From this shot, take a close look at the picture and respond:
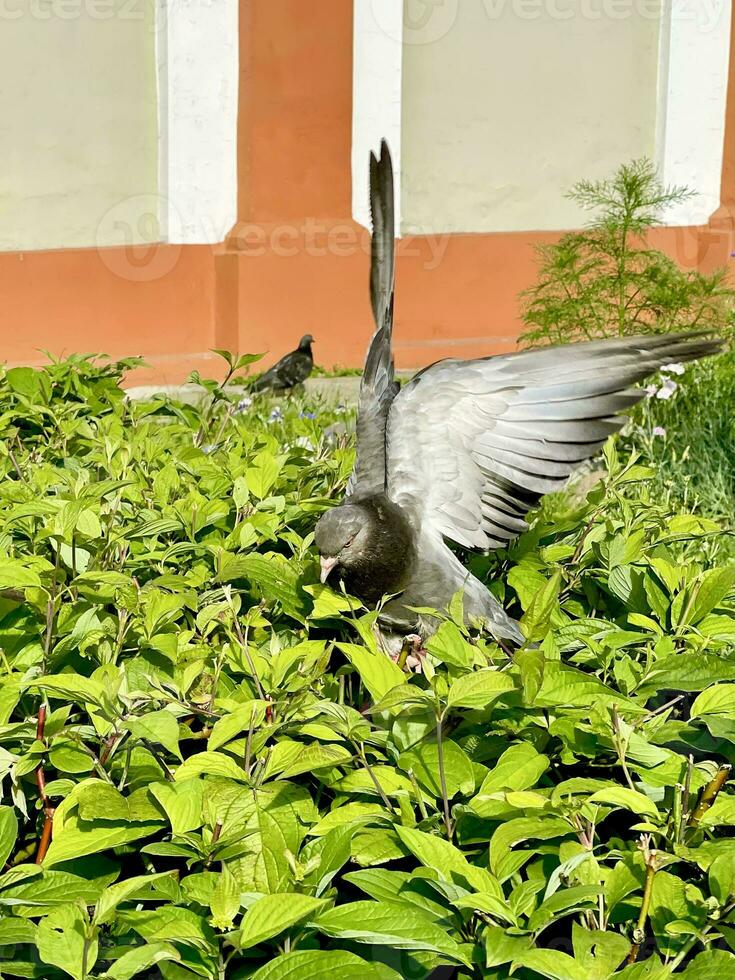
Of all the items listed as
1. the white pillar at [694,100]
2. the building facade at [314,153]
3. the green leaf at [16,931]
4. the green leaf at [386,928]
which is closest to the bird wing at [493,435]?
the green leaf at [386,928]

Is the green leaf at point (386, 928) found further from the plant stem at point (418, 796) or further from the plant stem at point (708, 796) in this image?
the plant stem at point (708, 796)

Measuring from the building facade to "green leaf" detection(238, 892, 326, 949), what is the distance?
6.61 meters

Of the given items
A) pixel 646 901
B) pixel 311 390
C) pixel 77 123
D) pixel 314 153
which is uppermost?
pixel 77 123

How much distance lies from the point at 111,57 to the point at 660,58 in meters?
4.38

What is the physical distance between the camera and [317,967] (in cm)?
116

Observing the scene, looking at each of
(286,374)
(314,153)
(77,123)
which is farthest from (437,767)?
(314,153)

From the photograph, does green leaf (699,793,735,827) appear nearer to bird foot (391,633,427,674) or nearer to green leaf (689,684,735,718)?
green leaf (689,684,735,718)

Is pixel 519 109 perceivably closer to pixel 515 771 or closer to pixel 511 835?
pixel 515 771

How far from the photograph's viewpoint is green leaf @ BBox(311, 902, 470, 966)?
1.20 m

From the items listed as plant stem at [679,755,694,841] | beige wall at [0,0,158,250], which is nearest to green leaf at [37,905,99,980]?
plant stem at [679,755,694,841]

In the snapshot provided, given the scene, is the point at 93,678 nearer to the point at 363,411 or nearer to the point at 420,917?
the point at 420,917

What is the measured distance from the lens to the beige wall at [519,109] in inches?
355

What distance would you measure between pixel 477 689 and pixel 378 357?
1204mm

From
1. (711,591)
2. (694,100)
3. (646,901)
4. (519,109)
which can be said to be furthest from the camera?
(694,100)
